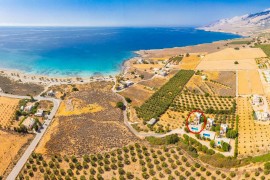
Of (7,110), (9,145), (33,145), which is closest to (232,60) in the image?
(7,110)

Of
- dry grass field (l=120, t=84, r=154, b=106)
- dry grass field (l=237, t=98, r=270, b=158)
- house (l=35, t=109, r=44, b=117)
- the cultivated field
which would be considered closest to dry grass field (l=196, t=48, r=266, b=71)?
the cultivated field

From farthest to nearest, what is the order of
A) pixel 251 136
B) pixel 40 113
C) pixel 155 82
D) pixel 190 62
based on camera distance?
pixel 190 62, pixel 155 82, pixel 40 113, pixel 251 136

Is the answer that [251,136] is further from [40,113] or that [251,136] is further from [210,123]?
[40,113]

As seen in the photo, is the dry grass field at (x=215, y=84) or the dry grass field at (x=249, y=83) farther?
the dry grass field at (x=215, y=84)

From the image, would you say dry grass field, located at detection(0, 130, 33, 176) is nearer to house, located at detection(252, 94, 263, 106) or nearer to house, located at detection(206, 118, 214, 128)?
house, located at detection(206, 118, 214, 128)

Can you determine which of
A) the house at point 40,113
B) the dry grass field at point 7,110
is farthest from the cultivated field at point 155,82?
the dry grass field at point 7,110

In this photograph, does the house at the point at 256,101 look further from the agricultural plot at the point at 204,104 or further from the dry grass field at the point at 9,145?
the dry grass field at the point at 9,145
